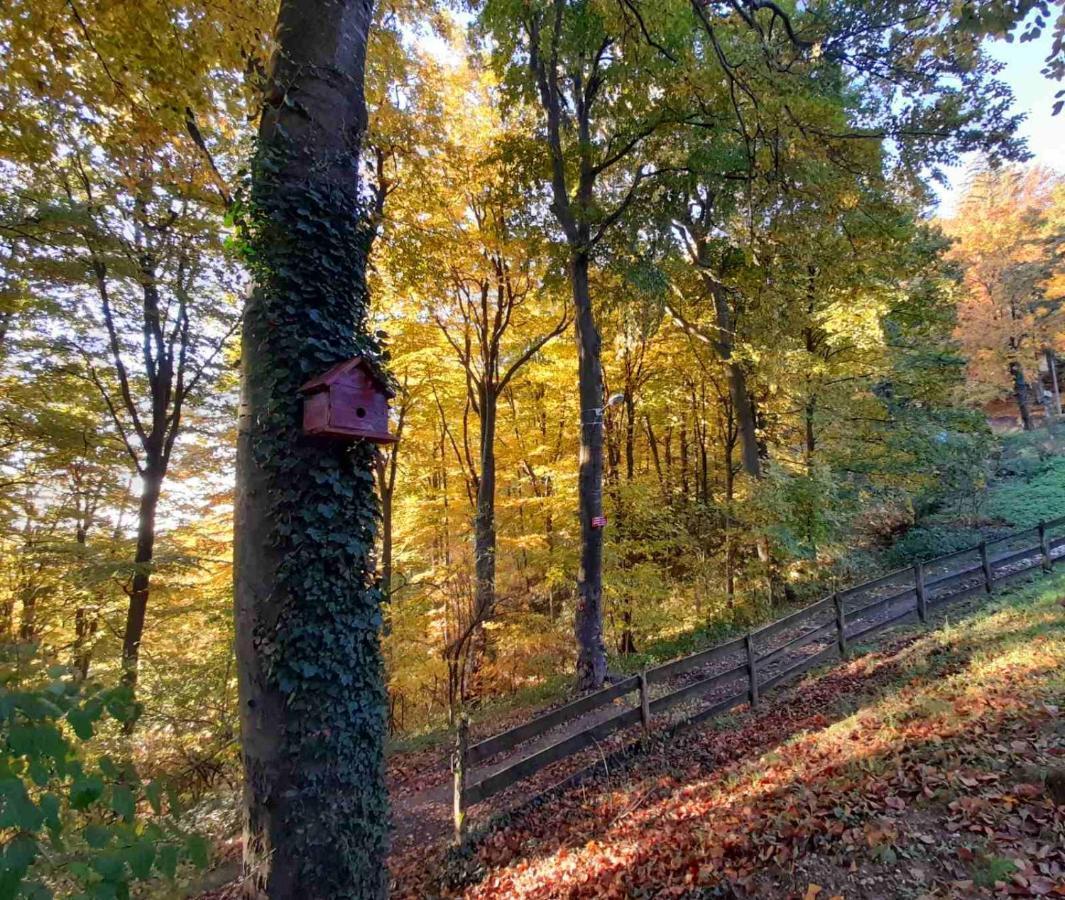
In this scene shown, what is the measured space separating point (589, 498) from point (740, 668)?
2.99m

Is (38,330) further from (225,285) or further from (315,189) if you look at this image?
(315,189)

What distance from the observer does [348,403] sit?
228 cm

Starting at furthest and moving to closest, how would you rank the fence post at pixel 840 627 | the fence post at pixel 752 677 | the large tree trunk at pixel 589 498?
1. the fence post at pixel 840 627
2. the large tree trunk at pixel 589 498
3. the fence post at pixel 752 677

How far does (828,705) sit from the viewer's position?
19.7 feet

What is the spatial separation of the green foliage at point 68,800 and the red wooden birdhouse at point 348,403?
112cm

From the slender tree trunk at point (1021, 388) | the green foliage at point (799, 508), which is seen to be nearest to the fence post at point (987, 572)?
the green foliage at point (799, 508)

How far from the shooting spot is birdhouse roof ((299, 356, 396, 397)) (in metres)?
2.21


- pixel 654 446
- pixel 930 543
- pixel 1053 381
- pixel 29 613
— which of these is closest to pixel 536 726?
pixel 29 613

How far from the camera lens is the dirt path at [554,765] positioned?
5398 millimetres

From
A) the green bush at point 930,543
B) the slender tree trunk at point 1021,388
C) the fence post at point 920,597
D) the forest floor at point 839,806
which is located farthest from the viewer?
the slender tree trunk at point 1021,388

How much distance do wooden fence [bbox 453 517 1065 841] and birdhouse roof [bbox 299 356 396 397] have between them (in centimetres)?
354

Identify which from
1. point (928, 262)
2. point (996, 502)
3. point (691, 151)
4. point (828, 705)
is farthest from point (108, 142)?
point (996, 502)

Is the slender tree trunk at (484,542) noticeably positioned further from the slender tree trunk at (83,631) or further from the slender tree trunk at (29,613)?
the slender tree trunk at (29,613)

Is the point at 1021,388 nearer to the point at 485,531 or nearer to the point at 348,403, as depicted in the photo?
the point at 485,531
